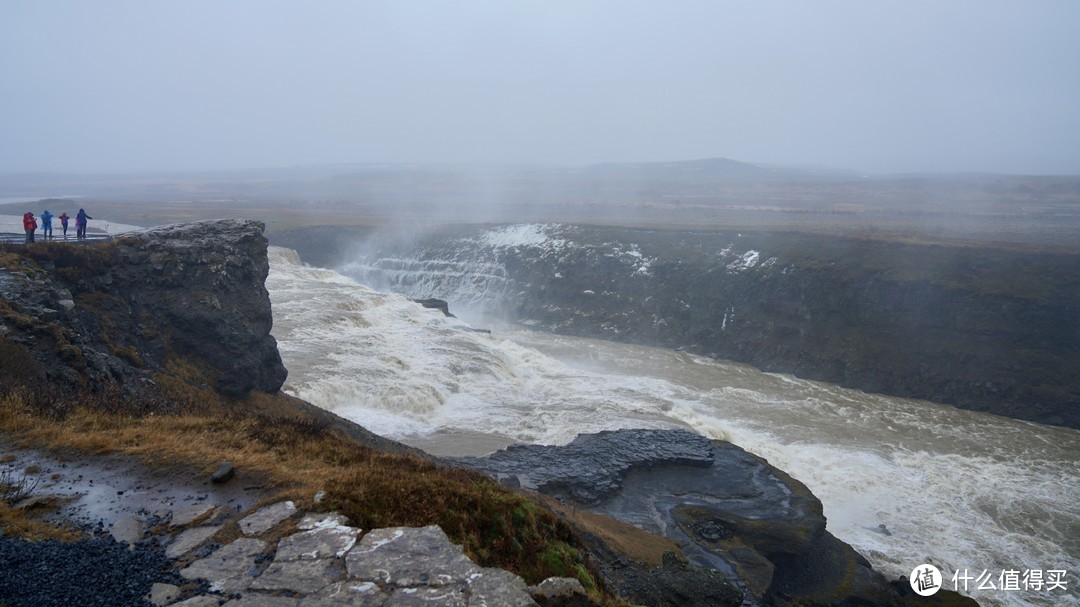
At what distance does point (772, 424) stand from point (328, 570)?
22.2 metres

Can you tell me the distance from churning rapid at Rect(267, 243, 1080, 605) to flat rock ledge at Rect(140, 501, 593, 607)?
1267cm

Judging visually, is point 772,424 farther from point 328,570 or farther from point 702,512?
point 328,570

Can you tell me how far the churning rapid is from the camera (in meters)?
17.7

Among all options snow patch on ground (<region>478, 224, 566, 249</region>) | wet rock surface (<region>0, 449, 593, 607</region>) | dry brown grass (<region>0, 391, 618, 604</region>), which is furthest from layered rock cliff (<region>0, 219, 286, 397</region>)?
snow patch on ground (<region>478, 224, 566, 249</region>)

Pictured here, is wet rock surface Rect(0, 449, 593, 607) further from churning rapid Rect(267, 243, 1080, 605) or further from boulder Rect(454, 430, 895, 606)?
churning rapid Rect(267, 243, 1080, 605)

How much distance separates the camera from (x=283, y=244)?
220 feet

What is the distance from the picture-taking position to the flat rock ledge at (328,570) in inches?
236

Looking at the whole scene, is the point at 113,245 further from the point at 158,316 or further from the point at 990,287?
the point at 990,287

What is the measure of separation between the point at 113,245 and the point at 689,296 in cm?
3278

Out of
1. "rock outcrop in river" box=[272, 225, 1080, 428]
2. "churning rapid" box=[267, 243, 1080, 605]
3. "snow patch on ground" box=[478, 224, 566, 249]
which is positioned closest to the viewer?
"churning rapid" box=[267, 243, 1080, 605]

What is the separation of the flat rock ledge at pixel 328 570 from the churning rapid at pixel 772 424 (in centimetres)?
1267

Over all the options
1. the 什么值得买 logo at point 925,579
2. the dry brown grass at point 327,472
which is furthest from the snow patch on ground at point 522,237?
the dry brown grass at point 327,472

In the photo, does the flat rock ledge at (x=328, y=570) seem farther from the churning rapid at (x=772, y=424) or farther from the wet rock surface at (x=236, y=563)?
the churning rapid at (x=772, y=424)

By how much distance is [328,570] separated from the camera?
20.8 ft
